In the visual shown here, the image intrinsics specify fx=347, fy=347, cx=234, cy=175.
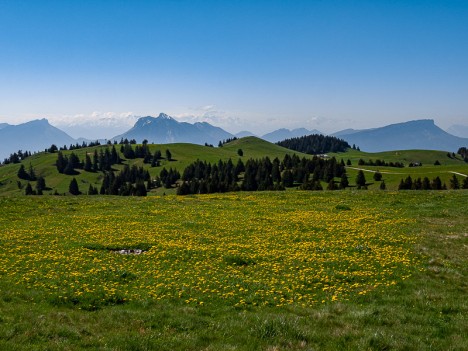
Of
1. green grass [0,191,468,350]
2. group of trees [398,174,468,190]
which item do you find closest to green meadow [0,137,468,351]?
green grass [0,191,468,350]

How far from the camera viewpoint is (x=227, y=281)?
1544 centimetres

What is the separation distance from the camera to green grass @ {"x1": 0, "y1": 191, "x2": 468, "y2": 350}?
391 inches

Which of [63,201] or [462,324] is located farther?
[63,201]

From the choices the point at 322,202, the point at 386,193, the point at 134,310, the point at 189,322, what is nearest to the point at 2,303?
the point at 134,310

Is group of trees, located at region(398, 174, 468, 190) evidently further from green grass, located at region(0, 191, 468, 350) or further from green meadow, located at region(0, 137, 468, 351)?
green meadow, located at region(0, 137, 468, 351)

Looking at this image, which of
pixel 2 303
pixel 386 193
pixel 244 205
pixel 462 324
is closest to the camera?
pixel 462 324

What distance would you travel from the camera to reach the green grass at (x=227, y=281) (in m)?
9.92

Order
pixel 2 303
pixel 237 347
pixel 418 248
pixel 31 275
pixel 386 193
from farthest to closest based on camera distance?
pixel 386 193
pixel 418 248
pixel 31 275
pixel 2 303
pixel 237 347

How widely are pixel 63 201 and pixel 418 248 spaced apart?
4117cm

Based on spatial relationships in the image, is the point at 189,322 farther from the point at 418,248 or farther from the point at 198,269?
the point at 418,248

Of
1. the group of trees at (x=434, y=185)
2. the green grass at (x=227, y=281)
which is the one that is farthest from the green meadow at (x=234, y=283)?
the group of trees at (x=434, y=185)

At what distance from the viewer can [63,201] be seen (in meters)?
45.3

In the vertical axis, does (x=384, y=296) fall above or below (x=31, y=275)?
below

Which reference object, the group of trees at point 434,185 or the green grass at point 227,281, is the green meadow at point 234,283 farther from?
the group of trees at point 434,185
